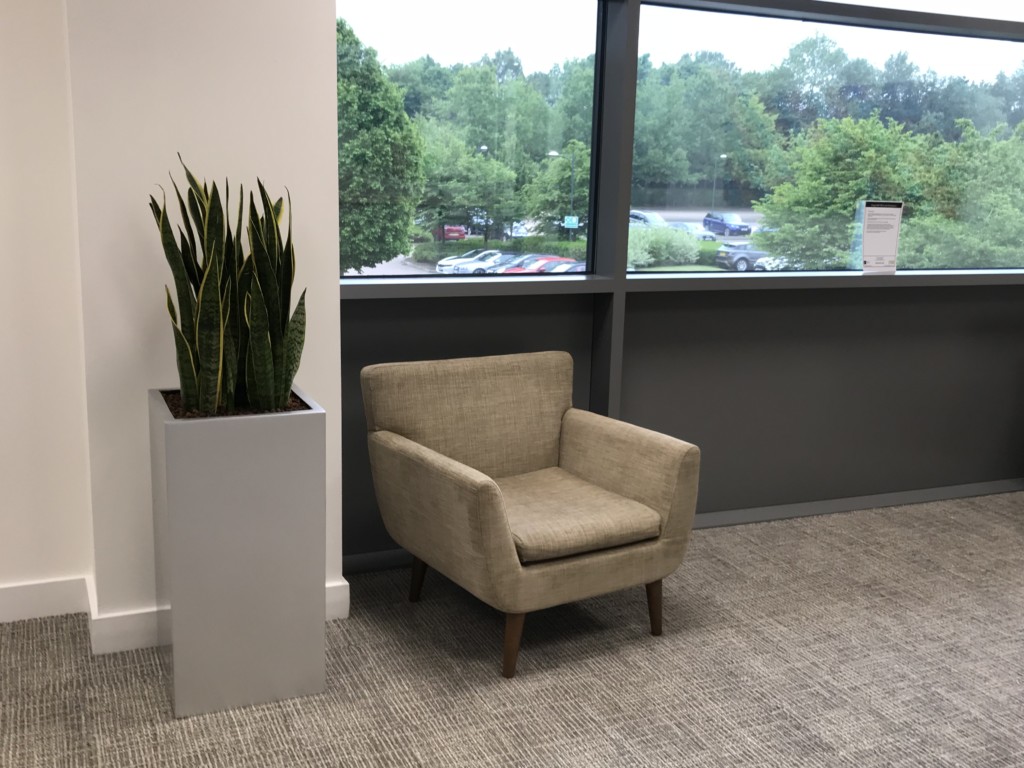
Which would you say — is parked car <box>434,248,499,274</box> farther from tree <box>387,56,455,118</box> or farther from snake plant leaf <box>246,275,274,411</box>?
snake plant leaf <box>246,275,274,411</box>

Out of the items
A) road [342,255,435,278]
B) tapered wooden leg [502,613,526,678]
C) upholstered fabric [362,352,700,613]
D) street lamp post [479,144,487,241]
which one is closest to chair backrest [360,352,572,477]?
upholstered fabric [362,352,700,613]

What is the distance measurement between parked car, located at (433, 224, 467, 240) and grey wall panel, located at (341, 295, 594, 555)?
196mm

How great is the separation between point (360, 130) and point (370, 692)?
1.57m

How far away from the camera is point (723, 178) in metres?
3.51

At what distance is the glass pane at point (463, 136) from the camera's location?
296cm

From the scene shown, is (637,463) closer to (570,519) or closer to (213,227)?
(570,519)

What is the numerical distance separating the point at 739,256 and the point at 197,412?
206 cm

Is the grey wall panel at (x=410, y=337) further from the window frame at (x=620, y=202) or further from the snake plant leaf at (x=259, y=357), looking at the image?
the snake plant leaf at (x=259, y=357)

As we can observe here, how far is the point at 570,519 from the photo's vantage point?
2.52 m

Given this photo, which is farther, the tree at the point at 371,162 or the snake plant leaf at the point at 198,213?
the tree at the point at 371,162

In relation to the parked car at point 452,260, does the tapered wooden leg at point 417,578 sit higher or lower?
lower

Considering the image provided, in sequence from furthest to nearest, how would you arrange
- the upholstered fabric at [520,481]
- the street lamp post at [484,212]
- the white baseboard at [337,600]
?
1. the street lamp post at [484,212]
2. the white baseboard at [337,600]
3. the upholstered fabric at [520,481]

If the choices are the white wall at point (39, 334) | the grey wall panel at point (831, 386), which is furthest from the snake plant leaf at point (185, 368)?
the grey wall panel at point (831, 386)

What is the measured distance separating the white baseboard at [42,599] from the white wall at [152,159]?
28 cm
